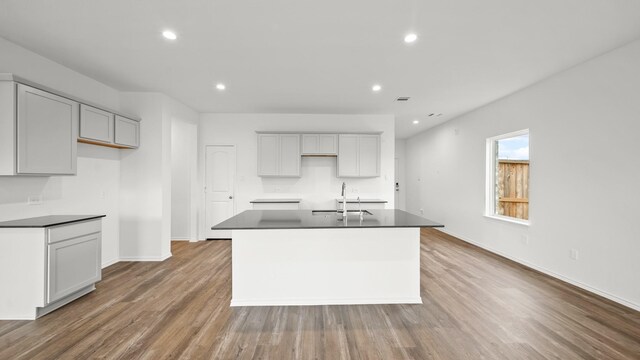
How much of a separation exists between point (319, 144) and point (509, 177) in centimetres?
366

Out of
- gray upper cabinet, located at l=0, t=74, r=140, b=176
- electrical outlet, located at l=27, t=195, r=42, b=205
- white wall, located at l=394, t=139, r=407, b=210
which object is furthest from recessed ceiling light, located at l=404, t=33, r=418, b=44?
white wall, located at l=394, t=139, r=407, b=210

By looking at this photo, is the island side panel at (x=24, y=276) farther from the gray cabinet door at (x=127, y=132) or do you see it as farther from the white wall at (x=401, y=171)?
the white wall at (x=401, y=171)

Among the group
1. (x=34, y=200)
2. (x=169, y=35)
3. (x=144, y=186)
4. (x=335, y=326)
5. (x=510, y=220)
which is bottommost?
(x=335, y=326)

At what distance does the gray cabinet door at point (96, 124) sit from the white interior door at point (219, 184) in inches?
83.9

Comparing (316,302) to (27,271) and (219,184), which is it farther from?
(219,184)

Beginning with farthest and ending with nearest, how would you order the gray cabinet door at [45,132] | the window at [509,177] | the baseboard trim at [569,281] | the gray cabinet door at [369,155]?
the gray cabinet door at [369,155]
the window at [509,177]
the baseboard trim at [569,281]
the gray cabinet door at [45,132]

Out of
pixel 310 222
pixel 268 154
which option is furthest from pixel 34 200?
pixel 268 154

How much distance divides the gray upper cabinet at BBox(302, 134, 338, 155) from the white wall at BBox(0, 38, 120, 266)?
3296 mm

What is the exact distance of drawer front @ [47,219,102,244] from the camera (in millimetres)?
A: 2561

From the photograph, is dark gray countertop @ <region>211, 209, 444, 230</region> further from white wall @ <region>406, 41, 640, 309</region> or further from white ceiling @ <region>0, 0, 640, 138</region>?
white wall @ <region>406, 41, 640, 309</region>

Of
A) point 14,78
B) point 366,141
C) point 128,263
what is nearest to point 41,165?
point 14,78

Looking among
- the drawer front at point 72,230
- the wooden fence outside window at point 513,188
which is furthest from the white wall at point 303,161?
the drawer front at point 72,230

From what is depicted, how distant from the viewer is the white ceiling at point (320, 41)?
7.29 ft

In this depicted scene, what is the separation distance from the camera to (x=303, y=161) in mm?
5785
